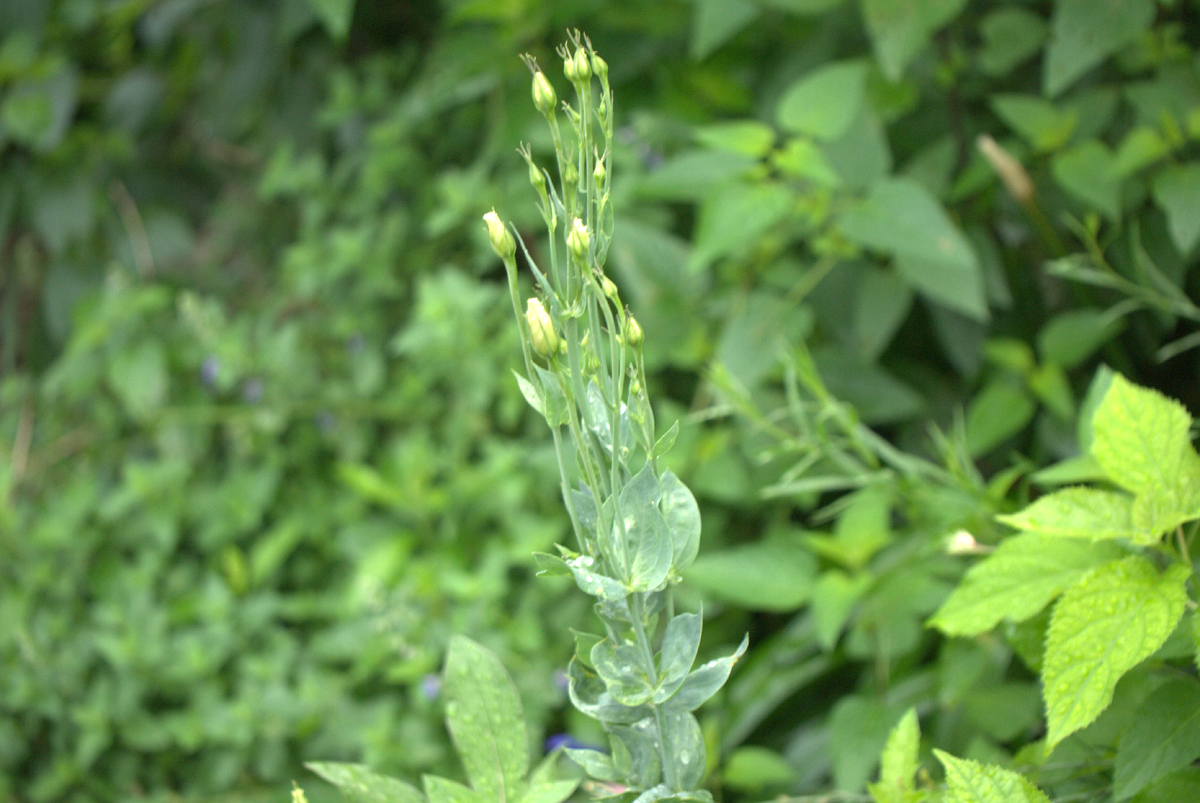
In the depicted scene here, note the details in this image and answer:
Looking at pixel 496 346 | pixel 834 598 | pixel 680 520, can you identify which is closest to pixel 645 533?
pixel 680 520

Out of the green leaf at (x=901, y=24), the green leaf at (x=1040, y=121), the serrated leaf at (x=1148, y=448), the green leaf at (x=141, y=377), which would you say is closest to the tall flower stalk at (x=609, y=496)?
the serrated leaf at (x=1148, y=448)

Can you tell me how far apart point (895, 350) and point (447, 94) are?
0.79m

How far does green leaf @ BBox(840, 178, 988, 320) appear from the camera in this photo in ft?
3.29

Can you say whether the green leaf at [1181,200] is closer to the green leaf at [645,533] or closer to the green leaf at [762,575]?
the green leaf at [762,575]

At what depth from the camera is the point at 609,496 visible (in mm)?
429

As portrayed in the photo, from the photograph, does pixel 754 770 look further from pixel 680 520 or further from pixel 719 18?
pixel 719 18

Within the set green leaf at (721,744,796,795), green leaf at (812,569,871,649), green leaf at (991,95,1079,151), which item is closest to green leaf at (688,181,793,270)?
green leaf at (991,95,1079,151)

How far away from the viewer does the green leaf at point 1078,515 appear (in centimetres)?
47

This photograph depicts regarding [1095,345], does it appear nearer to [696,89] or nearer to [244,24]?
[696,89]

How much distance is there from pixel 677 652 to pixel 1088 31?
922 mm

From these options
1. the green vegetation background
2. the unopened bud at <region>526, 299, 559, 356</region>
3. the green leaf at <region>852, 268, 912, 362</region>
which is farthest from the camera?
the green leaf at <region>852, 268, 912, 362</region>

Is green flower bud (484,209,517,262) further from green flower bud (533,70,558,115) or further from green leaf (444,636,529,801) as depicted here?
green leaf (444,636,529,801)

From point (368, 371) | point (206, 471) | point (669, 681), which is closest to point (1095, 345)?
point (669, 681)

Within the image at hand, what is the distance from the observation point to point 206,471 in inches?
66.7
